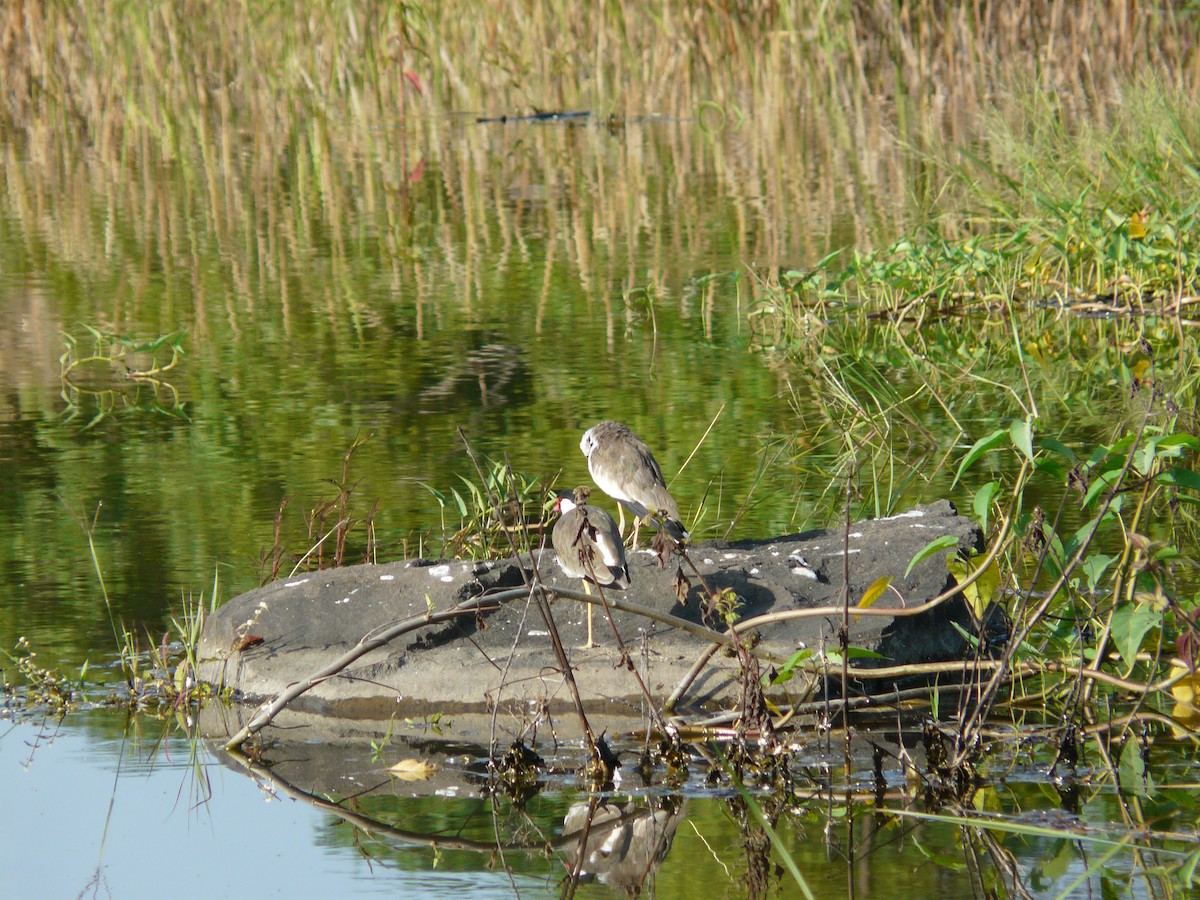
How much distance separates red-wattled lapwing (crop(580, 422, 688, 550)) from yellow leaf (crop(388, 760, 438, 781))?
1324 mm

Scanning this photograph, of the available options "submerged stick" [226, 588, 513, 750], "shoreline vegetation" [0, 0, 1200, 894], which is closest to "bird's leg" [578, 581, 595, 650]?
"shoreline vegetation" [0, 0, 1200, 894]

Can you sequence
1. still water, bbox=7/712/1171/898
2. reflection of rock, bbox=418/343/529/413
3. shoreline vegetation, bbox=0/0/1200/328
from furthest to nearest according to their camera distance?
shoreline vegetation, bbox=0/0/1200/328 < reflection of rock, bbox=418/343/529/413 < still water, bbox=7/712/1171/898

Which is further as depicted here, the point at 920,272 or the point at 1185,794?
the point at 920,272

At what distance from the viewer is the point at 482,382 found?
737 cm

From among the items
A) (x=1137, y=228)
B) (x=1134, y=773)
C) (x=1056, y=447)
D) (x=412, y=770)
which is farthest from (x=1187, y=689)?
(x=1137, y=228)

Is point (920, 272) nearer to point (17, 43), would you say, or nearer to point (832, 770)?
point (832, 770)

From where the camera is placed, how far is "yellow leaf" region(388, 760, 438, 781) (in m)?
3.74

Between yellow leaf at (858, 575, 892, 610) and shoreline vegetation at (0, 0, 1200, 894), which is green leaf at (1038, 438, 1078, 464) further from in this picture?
yellow leaf at (858, 575, 892, 610)

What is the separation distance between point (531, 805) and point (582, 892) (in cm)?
42

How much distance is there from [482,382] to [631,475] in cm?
233

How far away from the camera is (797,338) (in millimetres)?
8172

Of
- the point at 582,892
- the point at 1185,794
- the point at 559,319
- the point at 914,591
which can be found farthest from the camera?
the point at 559,319

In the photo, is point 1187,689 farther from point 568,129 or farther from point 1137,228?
point 568,129

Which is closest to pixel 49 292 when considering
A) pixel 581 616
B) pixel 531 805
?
pixel 581 616
